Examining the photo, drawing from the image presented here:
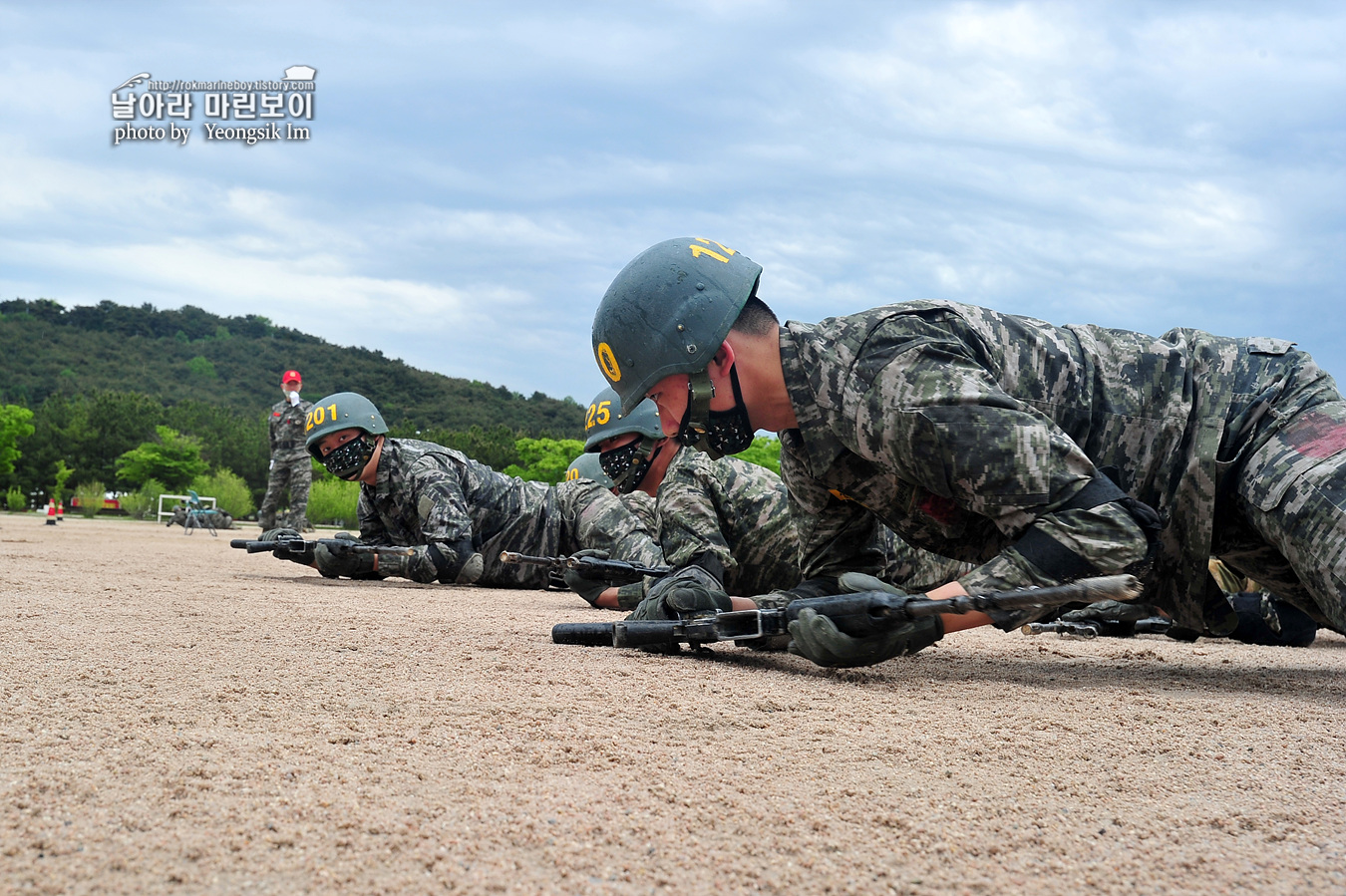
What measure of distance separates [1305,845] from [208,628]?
3305 mm

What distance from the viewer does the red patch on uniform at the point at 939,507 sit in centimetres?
294

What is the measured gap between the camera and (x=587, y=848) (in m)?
1.30

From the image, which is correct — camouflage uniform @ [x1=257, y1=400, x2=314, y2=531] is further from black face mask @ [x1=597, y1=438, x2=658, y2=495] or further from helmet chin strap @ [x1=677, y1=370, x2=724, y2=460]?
helmet chin strap @ [x1=677, y1=370, x2=724, y2=460]

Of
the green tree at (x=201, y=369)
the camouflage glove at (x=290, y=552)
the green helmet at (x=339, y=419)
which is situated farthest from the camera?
the green tree at (x=201, y=369)

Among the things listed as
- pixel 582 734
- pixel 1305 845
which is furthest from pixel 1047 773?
pixel 582 734

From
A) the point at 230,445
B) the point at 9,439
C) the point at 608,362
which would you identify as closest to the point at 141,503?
the point at 9,439

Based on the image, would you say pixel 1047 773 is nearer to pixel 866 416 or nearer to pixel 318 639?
pixel 866 416

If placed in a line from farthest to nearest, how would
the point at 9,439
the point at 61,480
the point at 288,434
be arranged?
1. the point at 61,480
2. the point at 9,439
3. the point at 288,434

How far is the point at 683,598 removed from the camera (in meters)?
3.23

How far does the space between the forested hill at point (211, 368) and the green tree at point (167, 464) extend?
1812cm

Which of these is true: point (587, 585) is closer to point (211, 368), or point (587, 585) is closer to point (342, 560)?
point (342, 560)

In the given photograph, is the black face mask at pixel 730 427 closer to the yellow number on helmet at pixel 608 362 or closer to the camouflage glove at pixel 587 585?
the yellow number on helmet at pixel 608 362

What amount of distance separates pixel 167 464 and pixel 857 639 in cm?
2643

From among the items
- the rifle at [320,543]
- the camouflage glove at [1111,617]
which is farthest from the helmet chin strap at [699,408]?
the rifle at [320,543]
